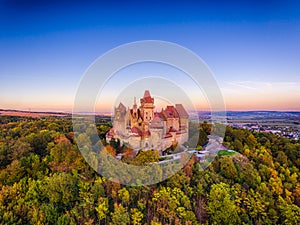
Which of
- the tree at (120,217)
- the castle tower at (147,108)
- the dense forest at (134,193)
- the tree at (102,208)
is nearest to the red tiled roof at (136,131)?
the castle tower at (147,108)

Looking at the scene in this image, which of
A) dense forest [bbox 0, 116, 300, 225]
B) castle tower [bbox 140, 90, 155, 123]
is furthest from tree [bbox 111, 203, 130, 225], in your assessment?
castle tower [bbox 140, 90, 155, 123]

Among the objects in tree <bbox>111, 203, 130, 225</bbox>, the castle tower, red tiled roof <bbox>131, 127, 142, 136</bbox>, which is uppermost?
the castle tower

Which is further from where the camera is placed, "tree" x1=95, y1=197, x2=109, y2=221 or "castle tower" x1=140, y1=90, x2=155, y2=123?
"castle tower" x1=140, y1=90, x2=155, y2=123

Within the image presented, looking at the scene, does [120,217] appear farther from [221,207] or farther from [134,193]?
[221,207]

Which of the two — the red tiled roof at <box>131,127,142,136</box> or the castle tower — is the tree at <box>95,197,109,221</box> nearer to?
the red tiled roof at <box>131,127,142,136</box>

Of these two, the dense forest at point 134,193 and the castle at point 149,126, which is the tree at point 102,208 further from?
the castle at point 149,126

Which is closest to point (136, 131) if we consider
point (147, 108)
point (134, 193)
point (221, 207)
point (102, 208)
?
point (147, 108)
